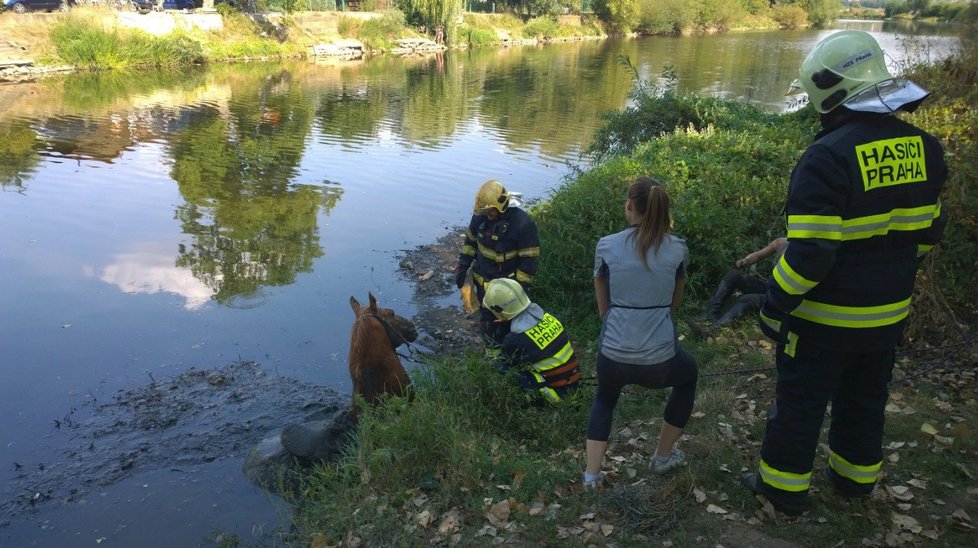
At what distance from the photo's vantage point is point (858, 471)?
3.78 meters

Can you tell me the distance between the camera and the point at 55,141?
19062 millimetres

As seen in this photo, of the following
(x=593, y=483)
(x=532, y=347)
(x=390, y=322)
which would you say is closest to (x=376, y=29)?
(x=390, y=322)

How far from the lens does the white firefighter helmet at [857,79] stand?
10.4ft

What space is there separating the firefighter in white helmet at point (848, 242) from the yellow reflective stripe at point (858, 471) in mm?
258

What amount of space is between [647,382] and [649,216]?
1.01m

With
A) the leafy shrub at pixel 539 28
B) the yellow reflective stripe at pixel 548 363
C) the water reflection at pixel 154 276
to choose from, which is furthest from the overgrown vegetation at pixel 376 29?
the yellow reflective stripe at pixel 548 363

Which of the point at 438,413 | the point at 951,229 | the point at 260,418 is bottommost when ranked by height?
the point at 260,418

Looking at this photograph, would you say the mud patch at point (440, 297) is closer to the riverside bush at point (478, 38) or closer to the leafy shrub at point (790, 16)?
the riverside bush at point (478, 38)

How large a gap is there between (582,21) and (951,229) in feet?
226

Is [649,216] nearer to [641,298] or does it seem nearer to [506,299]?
[641,298]

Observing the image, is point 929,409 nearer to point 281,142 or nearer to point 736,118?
point 736,118

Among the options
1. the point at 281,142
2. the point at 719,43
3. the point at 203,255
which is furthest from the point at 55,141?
the point at 719,43

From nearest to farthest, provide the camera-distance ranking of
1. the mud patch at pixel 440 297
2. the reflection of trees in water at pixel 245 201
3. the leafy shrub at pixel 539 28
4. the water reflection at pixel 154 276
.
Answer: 1. the mud patch at pixel 440 297
2. the water reflection at pixel 154 276
3. the reflection of trees in water at pixel 245 201
4. the leafy shrub at pixel 539 28

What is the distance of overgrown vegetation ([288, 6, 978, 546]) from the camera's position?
3889 mm
